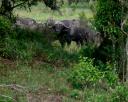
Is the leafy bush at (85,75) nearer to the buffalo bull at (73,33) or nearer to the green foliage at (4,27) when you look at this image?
the green foliage at (4,27)

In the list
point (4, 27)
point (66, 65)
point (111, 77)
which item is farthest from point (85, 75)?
point (4, 27)

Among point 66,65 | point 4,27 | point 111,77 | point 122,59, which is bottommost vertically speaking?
point 66,65

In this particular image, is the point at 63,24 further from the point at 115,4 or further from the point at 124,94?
the point at 124,94

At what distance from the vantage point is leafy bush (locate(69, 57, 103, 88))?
13.9 meters

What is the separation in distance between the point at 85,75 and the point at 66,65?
3495mm

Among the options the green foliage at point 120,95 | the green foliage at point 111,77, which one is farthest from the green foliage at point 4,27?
the green foliage at point 120,95

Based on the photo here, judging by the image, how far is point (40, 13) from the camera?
35688 mm

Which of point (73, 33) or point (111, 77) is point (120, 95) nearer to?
point (111, 77)

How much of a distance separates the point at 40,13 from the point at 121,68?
20112 millimetres

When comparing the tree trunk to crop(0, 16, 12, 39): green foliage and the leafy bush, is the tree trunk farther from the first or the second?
crop(0, 16, 12, 39): green foliage

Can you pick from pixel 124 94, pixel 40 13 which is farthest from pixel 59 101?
pixel 40 13

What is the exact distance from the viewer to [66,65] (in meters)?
17.3

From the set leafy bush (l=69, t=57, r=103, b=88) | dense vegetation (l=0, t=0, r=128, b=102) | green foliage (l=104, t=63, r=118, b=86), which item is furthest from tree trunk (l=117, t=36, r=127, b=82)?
leafy bush (l=69, t=57, r=103, b=88)

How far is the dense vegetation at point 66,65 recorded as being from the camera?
12.7m
